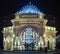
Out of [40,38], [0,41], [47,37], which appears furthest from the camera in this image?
[0,41]

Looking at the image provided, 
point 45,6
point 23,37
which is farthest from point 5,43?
point 45,6

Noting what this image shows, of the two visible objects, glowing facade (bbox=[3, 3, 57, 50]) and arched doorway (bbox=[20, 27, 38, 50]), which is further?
arched doorway (bbox=[20, 27, 38, 50])

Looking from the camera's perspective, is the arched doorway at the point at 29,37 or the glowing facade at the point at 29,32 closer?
the glowing facade at the point at 29,32

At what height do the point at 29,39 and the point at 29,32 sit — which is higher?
the point at 29,32

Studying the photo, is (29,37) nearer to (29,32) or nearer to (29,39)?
(29,39)

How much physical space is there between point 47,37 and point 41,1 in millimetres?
10185

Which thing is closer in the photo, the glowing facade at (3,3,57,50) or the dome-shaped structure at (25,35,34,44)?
the glowing facade at (3,3,57,50)

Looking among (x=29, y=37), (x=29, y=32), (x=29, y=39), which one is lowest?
(x=29, y=39)

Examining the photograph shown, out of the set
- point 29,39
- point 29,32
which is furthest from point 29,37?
point 29,32

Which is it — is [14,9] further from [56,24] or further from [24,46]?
[24,46]

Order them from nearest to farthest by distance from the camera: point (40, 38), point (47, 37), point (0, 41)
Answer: point (40, 38) → point (47, 37) → point (0, 41)

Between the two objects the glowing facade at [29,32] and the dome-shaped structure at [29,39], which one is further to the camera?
the dome-shaped structure at [29,39]

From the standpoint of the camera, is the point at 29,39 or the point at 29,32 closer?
the point at 29,39

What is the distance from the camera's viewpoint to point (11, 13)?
54125 millimetres
